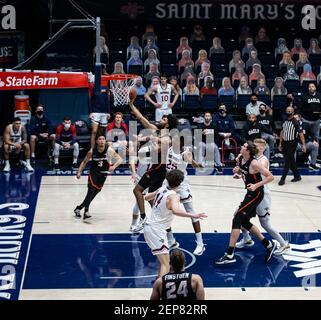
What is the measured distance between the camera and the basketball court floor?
11.6 meters

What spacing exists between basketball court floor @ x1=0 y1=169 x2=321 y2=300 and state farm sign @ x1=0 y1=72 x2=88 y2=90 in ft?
7.16

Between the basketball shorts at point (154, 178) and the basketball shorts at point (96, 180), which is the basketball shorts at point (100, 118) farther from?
the basketball shorts at point (154, 178)

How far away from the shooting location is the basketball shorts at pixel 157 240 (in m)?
11.0

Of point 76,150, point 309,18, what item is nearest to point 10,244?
point 76,150

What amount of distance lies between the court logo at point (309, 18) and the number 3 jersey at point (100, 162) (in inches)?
436

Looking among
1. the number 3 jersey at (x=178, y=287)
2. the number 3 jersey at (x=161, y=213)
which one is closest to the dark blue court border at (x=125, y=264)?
the number 3 jersey at (x=161, y=213)

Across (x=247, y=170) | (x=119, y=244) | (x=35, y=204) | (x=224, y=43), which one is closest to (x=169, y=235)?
(x=119, y=244)

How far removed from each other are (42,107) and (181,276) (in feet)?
44.3

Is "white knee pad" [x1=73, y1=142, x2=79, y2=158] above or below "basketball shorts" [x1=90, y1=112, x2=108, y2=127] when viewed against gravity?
below

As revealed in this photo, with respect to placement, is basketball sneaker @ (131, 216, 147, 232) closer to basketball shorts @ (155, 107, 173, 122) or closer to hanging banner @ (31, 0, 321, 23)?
basketball shorts @ (155, 107, 173, 122)

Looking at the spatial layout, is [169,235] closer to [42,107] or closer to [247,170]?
[247,170]

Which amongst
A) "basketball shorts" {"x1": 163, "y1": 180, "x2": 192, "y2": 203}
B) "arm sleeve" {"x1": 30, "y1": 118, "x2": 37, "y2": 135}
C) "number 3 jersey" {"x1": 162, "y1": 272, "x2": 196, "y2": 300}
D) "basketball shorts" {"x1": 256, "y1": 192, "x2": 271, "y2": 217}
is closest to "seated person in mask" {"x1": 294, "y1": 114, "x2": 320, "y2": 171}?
"arm sleeve" {"x1": 30, "y1": 118, "x2": 37, "y2": 135}

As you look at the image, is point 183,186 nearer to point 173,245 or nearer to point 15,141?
point 173,245

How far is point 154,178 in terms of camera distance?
13.8 m
